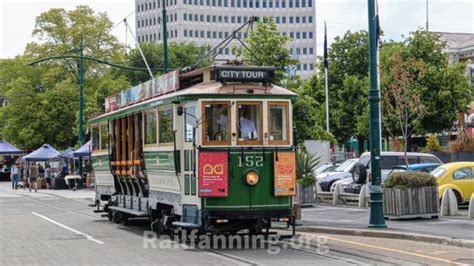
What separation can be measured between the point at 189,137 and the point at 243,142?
1.08 meters

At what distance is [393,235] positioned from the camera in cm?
1617

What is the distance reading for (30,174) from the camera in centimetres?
4831

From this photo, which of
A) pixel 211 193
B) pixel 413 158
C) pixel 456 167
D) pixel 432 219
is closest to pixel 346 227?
pixel 432 219

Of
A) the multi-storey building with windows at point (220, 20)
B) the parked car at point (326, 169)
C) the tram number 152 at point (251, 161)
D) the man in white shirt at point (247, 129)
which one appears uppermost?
the multi-storey building with windows at point (220, 20)

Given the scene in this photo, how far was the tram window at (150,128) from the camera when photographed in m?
17.3

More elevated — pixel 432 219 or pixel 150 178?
pixel 150 178

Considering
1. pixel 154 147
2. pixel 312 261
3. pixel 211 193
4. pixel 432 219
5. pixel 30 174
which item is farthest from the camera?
pixel 30 174

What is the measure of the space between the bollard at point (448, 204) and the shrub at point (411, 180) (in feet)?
1.81

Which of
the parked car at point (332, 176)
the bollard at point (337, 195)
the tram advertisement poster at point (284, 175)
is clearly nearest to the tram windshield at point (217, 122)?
the tram advertisement poster at point (284, 175)

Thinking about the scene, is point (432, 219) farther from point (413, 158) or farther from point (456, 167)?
point (413, 158)

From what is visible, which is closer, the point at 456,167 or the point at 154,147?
the point at 154,147

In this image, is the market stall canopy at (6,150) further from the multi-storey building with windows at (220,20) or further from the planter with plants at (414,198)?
the multi-storey building with windows at (220,20)

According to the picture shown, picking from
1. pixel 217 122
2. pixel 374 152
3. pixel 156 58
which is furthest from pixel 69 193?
pixel 156 58

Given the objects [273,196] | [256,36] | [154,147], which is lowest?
[273,196]
